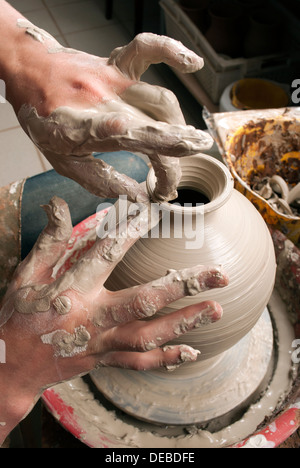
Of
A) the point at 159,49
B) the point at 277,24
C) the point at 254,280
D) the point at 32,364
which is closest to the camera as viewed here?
the point at 159,49

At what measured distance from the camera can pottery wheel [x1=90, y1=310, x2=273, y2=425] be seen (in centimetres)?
122

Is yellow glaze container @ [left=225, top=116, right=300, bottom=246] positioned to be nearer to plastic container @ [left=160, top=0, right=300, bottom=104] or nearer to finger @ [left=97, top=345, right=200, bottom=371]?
plastic container @ [left=160, top=0, right=300, bottom=104]

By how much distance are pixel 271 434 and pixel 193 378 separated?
280 millimetres

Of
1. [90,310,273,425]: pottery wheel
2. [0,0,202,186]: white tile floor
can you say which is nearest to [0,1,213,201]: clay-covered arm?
[90,310,273,425]: pottery wheel

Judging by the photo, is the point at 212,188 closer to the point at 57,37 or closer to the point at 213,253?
the point at 213,253

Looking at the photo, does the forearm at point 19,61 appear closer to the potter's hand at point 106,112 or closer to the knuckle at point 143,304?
the potter's hand at point 106,112

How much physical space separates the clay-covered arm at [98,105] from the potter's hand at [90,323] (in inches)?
6.6

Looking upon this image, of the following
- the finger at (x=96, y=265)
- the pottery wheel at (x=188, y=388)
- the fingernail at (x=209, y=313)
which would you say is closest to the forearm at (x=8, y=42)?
the finger at (x=96, y=265)

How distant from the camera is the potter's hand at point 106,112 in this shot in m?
0.66

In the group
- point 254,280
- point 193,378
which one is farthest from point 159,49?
point 193,378

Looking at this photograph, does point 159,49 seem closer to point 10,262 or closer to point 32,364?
point 32,364

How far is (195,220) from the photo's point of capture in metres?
0.99

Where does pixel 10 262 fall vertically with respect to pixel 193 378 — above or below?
above

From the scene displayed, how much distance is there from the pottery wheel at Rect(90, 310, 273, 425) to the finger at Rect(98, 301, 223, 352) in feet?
1.36
